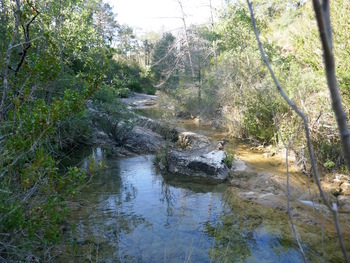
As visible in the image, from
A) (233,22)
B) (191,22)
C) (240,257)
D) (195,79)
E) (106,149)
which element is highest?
(191,22)

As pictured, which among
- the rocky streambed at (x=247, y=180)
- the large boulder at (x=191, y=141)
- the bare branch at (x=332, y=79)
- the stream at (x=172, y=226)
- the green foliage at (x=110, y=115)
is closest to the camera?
the bare branch at (x=332, y=79)

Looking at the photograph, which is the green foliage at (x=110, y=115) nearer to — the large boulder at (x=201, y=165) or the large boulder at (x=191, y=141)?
the large boulder at (x=191, y=141)

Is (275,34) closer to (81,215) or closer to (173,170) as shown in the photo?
(173,170)

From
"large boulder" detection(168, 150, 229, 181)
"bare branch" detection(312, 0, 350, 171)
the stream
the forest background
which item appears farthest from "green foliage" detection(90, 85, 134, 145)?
"bare branch" detection(312, 0, 350, 171)

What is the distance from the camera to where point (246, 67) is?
12.3 m

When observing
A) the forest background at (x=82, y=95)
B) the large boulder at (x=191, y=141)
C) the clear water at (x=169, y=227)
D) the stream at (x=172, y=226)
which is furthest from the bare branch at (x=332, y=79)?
the large boulder at (x=191, y=141)

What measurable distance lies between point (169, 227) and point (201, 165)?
292cm

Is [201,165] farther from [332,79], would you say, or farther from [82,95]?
[332,79]

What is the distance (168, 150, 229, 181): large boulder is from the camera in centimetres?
726

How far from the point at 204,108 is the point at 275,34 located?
5752 mm

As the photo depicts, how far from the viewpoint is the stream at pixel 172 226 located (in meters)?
3.90

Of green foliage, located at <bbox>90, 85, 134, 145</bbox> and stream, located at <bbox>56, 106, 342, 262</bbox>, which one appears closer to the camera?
stream, located at <bbox>56, 106, 342, 262</bbox>

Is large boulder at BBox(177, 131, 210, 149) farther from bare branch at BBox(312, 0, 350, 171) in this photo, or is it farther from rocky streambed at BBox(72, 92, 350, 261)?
bare branch at BBox(312, 0, 350, 171)

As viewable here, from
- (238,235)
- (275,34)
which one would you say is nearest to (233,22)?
(275,34)
